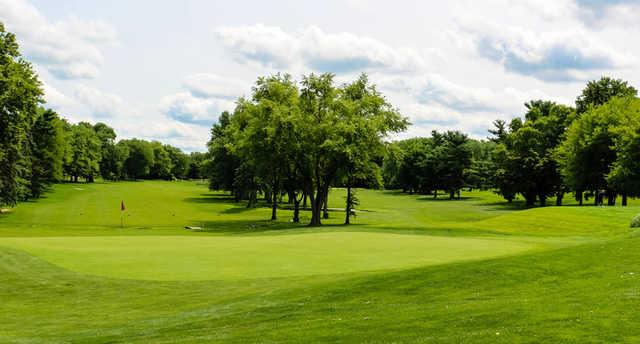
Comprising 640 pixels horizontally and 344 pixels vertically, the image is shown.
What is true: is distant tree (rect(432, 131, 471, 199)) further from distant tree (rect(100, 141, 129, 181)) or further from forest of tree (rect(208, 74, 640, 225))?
distant tree (rect(100, 141, 129, 181))

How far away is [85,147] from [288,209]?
7555 cm

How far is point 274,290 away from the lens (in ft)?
56.9

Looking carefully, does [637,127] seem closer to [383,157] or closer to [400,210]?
[383,157]

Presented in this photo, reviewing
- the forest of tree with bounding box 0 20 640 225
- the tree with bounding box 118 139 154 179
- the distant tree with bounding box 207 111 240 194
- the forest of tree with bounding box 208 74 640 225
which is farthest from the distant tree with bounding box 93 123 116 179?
the forest of tree with bounding box 208 74 640 225

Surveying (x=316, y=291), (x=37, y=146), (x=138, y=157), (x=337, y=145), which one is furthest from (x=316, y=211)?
(x=138, y=157)

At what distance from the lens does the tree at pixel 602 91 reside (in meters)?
90.1

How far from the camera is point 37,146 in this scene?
91.9 meters

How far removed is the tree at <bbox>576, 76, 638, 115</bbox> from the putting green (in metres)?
72.3

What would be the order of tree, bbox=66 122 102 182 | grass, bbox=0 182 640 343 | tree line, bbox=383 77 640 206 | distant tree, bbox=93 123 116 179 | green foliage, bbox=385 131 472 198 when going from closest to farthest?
grass, bbox=0 182 640 343
tree line, bbox=383 77 640 206
green foliage, bbox=385 131 472 198
tree, bbox=66 122 102 182
distant tree, bbox=93 123 116 179

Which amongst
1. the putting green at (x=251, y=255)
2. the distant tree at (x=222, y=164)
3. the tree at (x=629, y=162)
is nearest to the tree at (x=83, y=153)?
the distant tree at (x=222, y=164)

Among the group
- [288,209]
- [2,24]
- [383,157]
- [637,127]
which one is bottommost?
[288,209]

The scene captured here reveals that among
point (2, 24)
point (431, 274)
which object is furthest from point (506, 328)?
point (2, 24)

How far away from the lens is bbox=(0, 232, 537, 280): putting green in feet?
68.3

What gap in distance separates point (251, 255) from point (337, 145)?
27.5m
